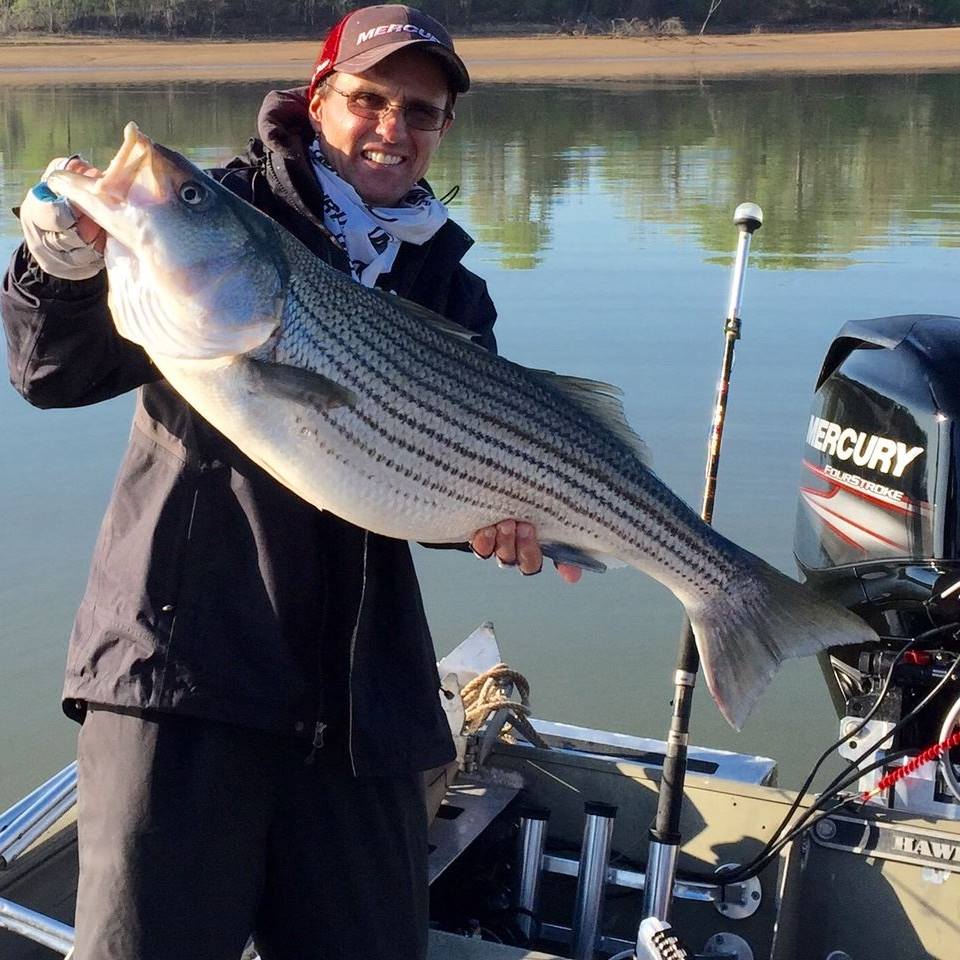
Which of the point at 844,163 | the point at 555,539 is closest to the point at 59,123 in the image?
the point at 844,163

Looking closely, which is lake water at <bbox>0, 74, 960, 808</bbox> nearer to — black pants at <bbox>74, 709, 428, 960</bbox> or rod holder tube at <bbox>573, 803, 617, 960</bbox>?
rod holder tube at <bbox>573, 803, 617, 960</bbox>

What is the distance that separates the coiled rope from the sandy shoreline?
3602cm

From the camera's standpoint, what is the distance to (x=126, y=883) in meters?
2.70

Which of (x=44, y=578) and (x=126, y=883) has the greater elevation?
(x=126, y=883)

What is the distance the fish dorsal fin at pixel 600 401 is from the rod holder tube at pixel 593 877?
112cm

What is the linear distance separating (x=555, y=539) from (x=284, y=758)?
74 cm

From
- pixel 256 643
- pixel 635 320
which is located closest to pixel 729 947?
pixel 256 643

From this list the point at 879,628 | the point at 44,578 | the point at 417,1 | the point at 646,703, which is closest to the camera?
the point at 879,628

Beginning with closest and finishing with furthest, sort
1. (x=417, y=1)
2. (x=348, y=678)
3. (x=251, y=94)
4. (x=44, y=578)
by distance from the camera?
1. (x=348, y=678)
2. (x=44, y=578)
3. (x=251, y=94)
4. (x=417, y=1)

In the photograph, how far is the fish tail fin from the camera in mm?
3039

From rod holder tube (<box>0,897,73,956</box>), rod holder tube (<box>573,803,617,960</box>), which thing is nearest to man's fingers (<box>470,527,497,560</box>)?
rod holder tube (<box>573,803,617,960</box>)

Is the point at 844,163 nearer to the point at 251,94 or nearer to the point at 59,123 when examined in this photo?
the point at 59,123

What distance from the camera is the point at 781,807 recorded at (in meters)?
3.78

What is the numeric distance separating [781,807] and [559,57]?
4452 cm
